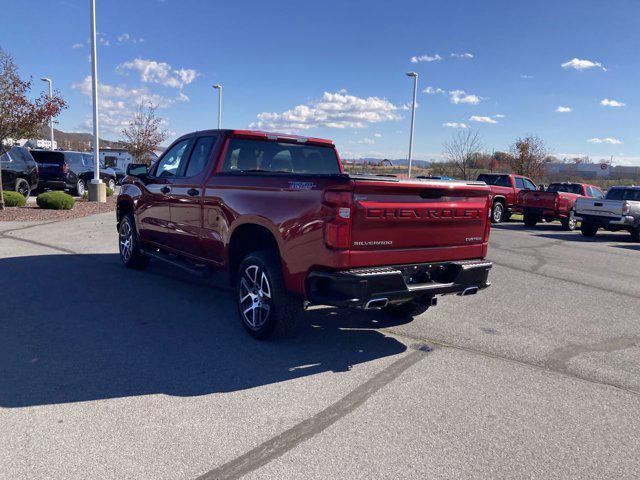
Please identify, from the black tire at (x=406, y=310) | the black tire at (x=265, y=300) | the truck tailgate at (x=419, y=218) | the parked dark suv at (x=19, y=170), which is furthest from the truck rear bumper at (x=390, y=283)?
the parked dark suv at (x=19, y=170)

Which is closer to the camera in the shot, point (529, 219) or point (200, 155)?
point (200, 155)

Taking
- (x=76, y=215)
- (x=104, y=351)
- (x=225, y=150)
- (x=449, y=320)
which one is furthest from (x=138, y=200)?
(x=76, y=215)

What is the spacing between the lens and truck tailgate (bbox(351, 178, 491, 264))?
3980mm

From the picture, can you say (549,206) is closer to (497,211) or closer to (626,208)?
(497,211)

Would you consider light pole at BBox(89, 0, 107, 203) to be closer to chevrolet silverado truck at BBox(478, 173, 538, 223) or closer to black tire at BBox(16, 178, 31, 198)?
black tire at BBox(16, 178, 31, 198)

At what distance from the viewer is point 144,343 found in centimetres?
463

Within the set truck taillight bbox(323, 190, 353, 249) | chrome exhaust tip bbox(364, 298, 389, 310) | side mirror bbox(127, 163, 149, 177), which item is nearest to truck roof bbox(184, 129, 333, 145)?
side mirror bbox(127, 163, 149, 177)

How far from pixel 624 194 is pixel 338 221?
15522 millimetres

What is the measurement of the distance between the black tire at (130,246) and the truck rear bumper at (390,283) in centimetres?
436

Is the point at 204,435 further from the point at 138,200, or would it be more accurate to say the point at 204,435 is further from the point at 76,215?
the point at 76,215

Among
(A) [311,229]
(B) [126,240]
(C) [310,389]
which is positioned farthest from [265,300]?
(B) [126,240]

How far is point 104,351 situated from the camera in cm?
442

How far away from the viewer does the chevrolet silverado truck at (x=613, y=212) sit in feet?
50.0

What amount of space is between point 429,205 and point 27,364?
3499mm
